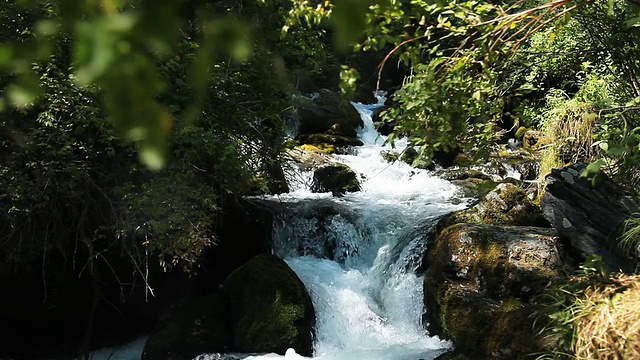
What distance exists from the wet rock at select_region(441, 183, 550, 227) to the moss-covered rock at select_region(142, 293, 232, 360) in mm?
3328

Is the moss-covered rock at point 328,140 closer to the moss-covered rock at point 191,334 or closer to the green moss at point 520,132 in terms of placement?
the green moss at point 520,132

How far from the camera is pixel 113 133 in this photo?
16.5 feet

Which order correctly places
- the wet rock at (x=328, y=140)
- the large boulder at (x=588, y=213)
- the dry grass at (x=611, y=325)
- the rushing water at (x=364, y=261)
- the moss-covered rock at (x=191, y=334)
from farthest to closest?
1. the wet rock at (x=328, y=140)
2. the rushing water at (x=364, y=261)
3. the moss-covered rock at (x=191, y=334)
4. the large boulder at (x=588, y=213)
5. the dry grass at (x=611, y=325)

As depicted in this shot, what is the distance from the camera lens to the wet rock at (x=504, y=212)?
679 cm

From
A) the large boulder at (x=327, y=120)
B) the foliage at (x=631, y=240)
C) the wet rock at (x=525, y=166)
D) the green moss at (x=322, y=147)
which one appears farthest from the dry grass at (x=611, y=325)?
the large boulder at (x=327, y=120)

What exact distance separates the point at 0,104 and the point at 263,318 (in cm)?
490

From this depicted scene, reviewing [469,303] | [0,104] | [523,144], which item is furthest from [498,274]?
[523,144]

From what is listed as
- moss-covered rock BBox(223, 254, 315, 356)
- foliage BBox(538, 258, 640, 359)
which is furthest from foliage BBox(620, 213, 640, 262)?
moss-covered rock BBox(223, 254, 315, 356)

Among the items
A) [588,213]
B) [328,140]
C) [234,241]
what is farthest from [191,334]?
[328,140]

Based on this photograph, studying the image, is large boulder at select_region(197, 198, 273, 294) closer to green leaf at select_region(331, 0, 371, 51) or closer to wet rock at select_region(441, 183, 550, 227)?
wet rock at select_region(441, 183, 550, 227)

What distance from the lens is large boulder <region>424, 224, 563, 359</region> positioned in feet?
13.9

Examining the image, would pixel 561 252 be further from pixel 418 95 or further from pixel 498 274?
pixel 418 95

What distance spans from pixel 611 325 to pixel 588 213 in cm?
254

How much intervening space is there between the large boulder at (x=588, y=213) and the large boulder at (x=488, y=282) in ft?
0.69
